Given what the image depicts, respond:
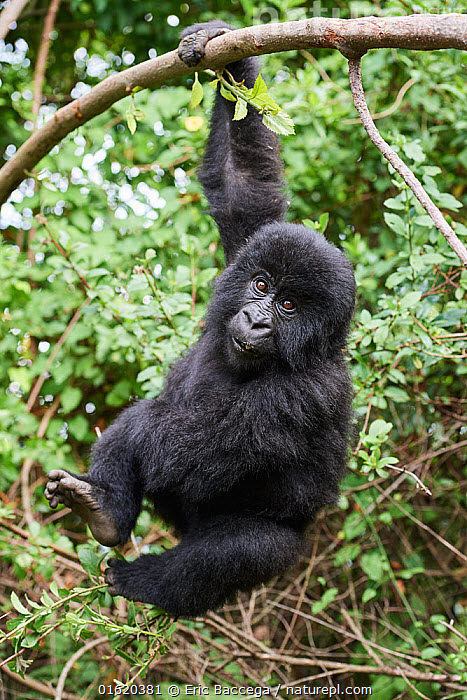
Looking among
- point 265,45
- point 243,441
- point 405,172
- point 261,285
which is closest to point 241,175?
point 261,285

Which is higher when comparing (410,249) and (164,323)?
(410,249)

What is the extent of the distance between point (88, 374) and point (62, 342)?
0.34 metres

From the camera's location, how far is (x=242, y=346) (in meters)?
3.08

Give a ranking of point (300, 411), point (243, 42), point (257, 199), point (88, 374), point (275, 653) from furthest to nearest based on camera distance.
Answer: point (88, 374) < point (275, 653) < point (257, 199) < point (300, 411) < point (243, 42)

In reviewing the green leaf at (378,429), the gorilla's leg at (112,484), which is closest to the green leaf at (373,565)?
the green leaf at (378,429)

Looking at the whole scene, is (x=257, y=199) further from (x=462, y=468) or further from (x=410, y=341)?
(x=462, y=468)

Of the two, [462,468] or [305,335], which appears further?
[462,468]

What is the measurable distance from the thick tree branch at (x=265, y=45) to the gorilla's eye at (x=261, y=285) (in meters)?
0.99

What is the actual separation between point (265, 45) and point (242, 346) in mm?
1275

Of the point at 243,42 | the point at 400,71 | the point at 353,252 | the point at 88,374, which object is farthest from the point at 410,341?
the point at 400,71

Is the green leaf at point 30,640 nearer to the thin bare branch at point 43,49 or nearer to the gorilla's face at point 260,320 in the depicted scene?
the gorilla's face at point 260,320

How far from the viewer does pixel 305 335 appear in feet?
10.3

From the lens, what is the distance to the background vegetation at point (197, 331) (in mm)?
4047

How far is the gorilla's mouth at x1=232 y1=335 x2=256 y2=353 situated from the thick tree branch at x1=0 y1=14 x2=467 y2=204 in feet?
3.97
